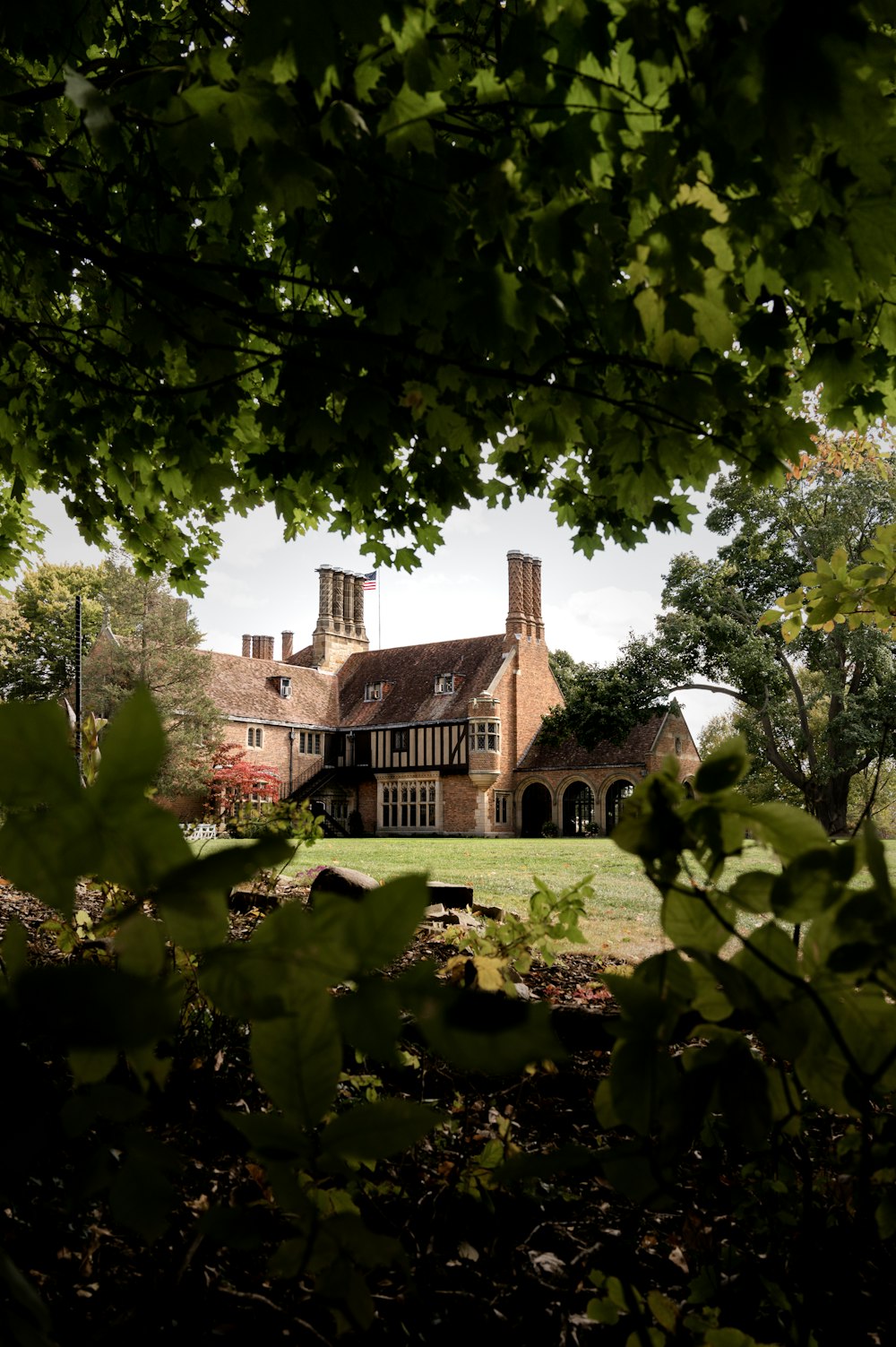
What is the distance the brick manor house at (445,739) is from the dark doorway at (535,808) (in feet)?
0.20

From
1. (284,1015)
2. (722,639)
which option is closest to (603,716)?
(722,639)

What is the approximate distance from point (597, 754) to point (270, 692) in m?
16.7

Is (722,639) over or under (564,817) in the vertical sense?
over

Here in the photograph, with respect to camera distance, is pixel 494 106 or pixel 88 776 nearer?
pixel 494 106

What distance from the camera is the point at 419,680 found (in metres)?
43.5

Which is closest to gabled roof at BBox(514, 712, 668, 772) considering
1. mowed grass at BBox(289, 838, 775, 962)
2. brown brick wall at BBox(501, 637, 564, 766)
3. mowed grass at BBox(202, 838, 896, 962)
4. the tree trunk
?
brown brick wall at BBox(501, 637, 564, 766)

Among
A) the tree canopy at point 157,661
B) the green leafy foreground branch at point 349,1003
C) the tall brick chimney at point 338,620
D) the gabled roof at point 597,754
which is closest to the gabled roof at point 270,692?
the tall brick chimney at point 338,620

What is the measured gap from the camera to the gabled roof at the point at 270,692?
4081 centimetres

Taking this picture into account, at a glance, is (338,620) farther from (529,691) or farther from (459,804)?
(459,804)

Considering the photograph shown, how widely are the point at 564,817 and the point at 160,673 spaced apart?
19.1 metres

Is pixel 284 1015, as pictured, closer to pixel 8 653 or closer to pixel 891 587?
pixel 891 587

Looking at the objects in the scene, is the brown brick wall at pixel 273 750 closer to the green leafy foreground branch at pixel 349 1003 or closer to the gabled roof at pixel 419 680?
the gabled roof at pixel 419 680

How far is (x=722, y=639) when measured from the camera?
1066 inches

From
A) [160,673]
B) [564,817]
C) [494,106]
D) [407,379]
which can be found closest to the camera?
[494,106]
